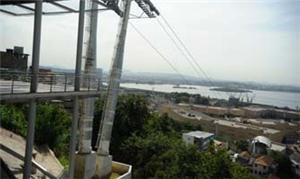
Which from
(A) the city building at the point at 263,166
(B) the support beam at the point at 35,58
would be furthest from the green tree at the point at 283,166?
(B) the support beam at the point at 35,58

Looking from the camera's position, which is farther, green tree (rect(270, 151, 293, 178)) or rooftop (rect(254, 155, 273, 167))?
rooftop (rect(254, 155, 273, 167))

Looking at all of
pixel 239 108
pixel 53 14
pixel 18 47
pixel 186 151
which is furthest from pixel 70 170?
pixel 239 108

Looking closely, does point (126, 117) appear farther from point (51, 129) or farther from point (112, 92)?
point (112, 92)

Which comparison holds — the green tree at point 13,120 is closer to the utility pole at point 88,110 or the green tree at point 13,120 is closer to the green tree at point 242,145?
the utility pole at point 88,110

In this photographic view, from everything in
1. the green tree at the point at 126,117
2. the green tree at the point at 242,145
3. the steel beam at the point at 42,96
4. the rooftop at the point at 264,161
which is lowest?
the green tree at the point at 242,145

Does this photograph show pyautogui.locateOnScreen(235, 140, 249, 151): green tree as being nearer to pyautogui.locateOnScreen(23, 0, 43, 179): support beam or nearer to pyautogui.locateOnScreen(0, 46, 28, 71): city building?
pyautogui.locateOnScreen(0, 46, 28, 71): city building

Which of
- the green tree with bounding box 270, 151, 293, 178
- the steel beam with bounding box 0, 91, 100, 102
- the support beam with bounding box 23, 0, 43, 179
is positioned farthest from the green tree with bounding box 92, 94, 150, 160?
the green tree with bounding box 270, 151, 293, 178
